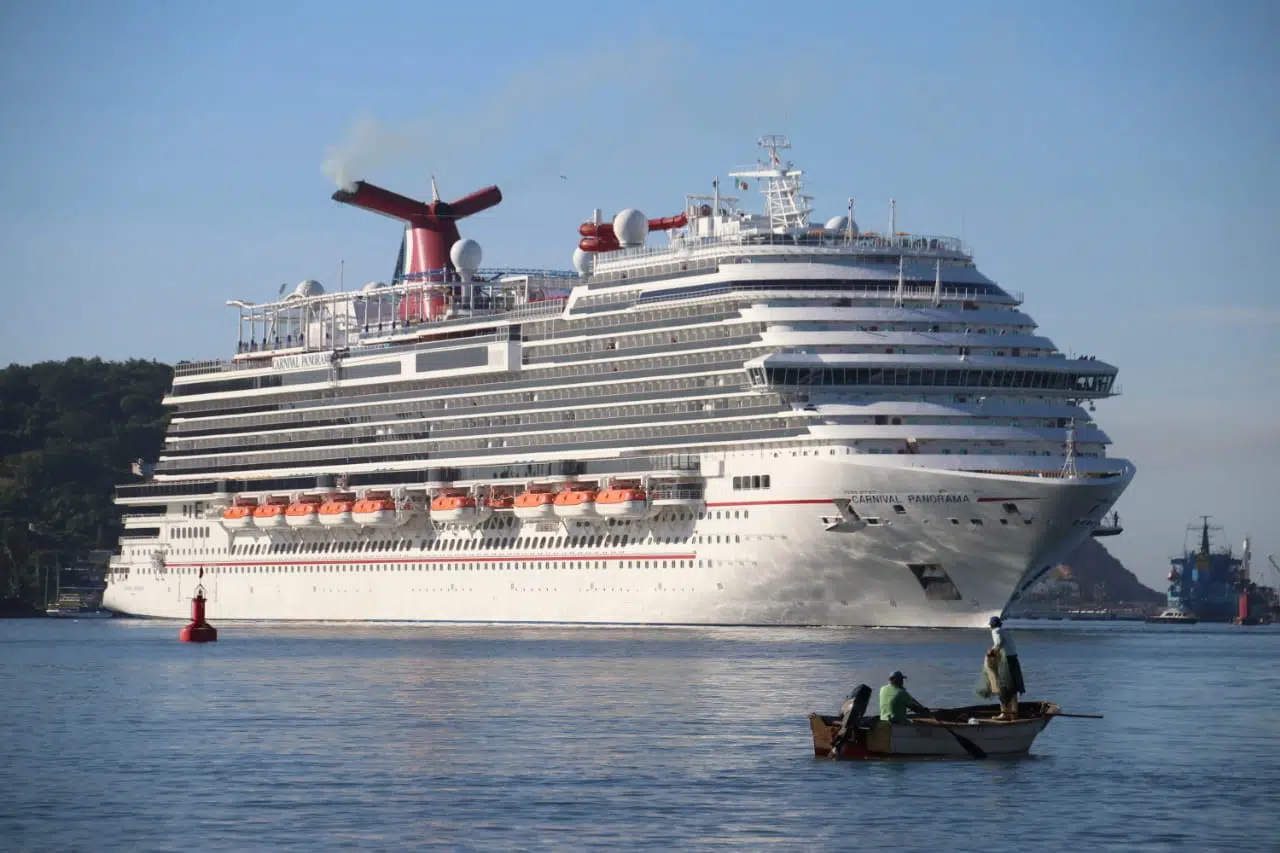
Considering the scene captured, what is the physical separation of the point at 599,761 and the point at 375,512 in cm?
7158

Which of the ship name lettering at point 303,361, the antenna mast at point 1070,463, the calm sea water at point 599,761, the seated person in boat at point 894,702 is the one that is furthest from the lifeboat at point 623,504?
the seated person in boat at point 894,702

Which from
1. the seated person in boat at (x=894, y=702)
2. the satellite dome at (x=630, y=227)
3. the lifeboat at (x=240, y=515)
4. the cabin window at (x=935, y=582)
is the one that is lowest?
the seated person in boat at (x=894, y=702)

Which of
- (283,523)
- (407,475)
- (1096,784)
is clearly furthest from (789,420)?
(1096,784)

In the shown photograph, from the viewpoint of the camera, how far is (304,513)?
120 metres

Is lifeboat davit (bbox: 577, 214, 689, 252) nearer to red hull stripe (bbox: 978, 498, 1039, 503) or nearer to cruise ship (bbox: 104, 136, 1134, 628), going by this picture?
cruise ship (bbox: 104, 136, 1134, 628)

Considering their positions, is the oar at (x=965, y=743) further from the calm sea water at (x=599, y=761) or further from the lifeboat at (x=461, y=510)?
the lifeboat at (x=461, y=510)

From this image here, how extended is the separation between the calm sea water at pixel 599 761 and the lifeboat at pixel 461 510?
3141 cm

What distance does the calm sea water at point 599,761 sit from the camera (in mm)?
35594

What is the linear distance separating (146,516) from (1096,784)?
103166 millimetres

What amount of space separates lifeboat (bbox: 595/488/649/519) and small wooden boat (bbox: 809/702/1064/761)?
54.4 meters

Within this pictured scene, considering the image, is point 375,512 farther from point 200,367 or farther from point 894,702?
point 894,702

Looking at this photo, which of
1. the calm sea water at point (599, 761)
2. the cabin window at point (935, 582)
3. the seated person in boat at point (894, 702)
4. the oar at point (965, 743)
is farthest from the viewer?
the cabin window at point (935, 582)

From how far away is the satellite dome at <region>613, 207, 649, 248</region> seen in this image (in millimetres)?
109125

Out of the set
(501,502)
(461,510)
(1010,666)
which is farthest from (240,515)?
(1010,666)
